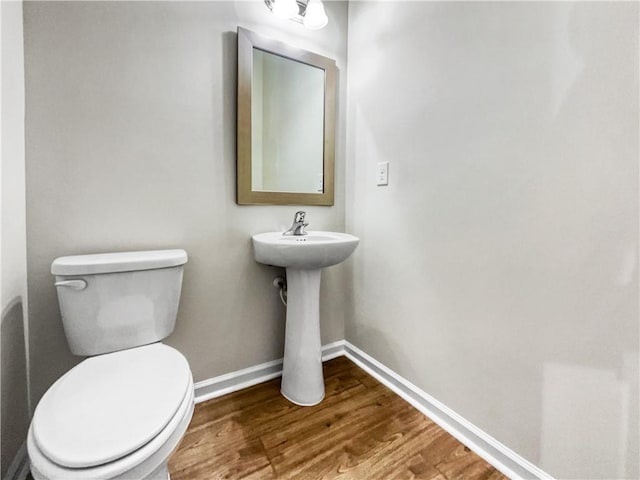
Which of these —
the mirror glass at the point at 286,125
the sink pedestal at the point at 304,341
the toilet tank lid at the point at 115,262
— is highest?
the mirror glass at the point at 286,125

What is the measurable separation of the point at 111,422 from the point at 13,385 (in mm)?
599

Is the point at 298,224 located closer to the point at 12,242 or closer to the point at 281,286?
the point at 281,286

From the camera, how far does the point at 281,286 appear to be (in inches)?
59.3

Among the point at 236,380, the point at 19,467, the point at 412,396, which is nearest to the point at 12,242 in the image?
the point at 19,467

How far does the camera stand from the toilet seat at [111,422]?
1.85 feet

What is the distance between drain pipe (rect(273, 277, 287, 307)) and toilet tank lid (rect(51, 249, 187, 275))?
0.51 metres

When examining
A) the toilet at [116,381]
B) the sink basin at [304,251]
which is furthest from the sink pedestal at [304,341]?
the toilet at [116,381]

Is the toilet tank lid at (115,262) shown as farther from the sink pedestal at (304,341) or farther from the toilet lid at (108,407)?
the sink pedestal at (304,341)

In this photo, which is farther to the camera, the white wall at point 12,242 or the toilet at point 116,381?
the white wall at point 12,242

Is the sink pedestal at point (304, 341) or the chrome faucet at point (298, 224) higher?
the chrome faucet at point (298, 224)

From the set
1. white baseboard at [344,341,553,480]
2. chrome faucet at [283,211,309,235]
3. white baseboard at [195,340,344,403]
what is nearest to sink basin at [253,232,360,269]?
chrome faucet at [283,211,309,235]

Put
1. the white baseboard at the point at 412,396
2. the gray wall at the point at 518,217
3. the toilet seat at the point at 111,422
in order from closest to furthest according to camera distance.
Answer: the toilet seat at the point at 111,422, the gray wall at the point at 518,217, the white baseboard at the point at 412,396

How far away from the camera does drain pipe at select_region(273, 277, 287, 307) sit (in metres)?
1.48

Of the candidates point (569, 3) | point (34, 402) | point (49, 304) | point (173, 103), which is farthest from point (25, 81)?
point (569, 3)
